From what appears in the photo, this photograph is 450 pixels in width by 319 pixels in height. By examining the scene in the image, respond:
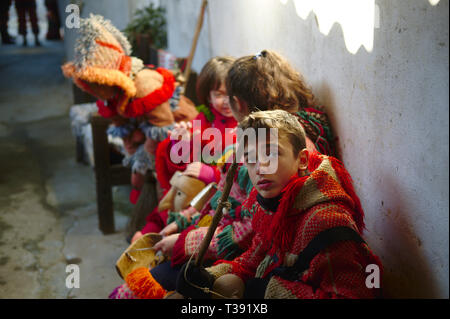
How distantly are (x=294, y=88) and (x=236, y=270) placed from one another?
75cm

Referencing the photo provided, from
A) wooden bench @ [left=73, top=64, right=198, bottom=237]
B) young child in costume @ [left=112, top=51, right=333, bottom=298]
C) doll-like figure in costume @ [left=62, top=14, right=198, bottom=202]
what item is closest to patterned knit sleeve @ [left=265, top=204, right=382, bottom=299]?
young child in costume @ [left=112, top=51, right=333, bottom=298]

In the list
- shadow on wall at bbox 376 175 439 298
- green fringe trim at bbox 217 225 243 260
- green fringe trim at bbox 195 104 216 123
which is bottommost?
green fringe trim at bbox 217 225 243 260

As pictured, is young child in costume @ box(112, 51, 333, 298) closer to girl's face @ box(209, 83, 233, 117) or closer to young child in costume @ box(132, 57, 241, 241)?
young child in costume @ box(132, 57, 241, 241)

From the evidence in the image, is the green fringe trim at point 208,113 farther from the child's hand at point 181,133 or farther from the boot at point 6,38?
the boot at point 6,38

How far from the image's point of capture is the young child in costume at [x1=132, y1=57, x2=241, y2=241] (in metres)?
2.37

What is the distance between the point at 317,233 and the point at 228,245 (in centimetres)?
56

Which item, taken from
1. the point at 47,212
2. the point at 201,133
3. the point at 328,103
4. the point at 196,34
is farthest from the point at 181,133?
the point at 47,212

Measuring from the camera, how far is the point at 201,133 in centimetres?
261

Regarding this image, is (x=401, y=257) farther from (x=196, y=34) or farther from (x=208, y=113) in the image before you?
(x=196, y=34)

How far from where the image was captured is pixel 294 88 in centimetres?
200

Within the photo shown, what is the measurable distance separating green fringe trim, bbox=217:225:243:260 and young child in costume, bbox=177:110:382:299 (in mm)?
236

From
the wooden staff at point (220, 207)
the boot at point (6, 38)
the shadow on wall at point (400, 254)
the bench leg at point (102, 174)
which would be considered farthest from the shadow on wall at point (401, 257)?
the boot at point (6, 38)

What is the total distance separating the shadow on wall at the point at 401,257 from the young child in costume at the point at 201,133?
880 mm
